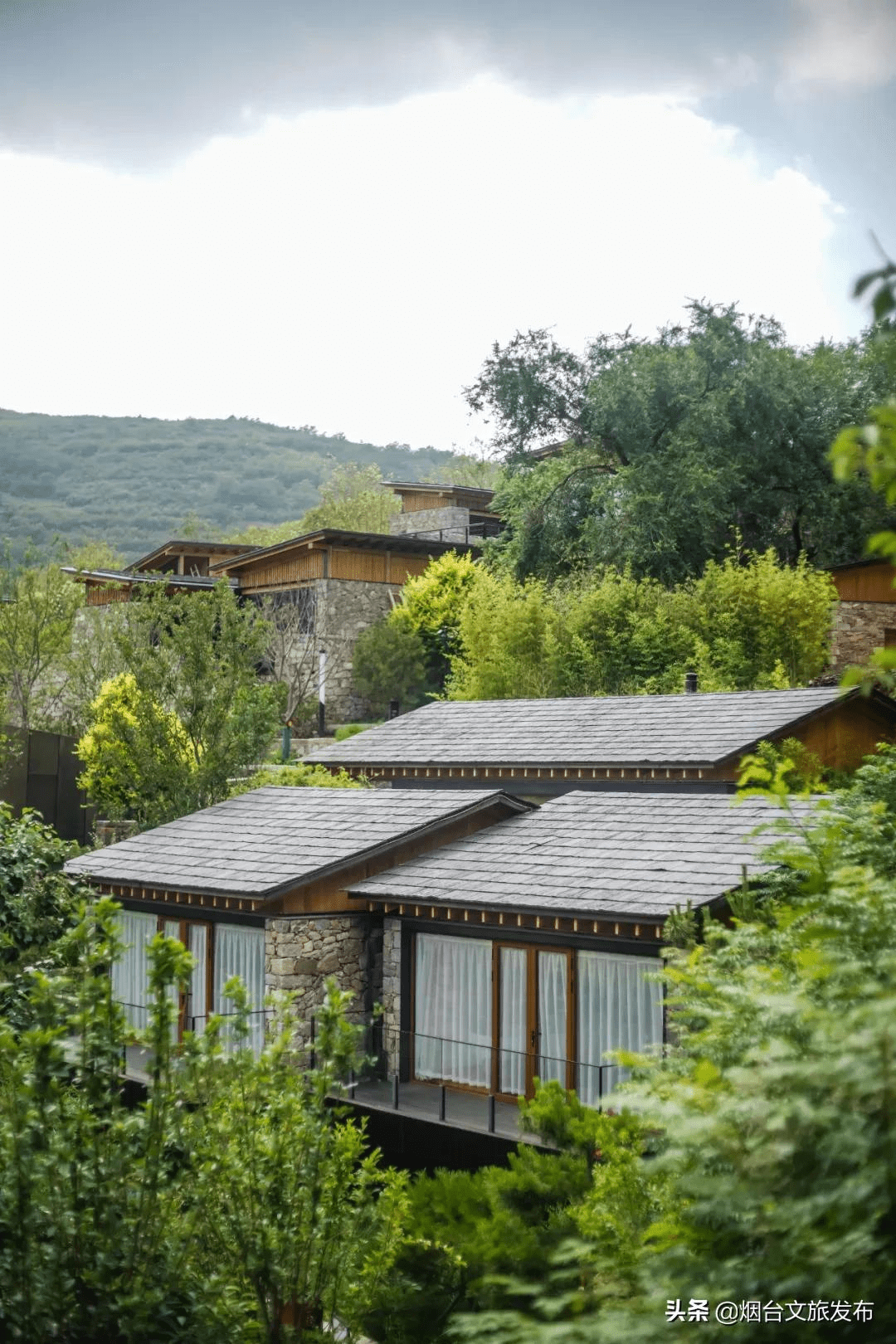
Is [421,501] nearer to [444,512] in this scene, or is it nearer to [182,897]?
[444,512]

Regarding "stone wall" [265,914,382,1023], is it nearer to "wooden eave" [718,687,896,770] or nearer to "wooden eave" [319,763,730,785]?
"wooden eave" [319,763,730,785]

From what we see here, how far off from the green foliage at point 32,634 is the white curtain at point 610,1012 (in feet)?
89.7

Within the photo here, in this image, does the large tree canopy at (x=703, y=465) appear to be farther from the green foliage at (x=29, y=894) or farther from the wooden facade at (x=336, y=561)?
the green foliage at (x=29, y=894)

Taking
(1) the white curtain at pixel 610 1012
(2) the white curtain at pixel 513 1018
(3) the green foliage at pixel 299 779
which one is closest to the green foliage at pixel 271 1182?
(1) the white curtain at pixel 610 1012

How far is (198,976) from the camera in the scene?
17344 millimetres

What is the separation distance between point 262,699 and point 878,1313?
880 inches

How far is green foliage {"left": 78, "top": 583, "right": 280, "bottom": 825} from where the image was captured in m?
23.4

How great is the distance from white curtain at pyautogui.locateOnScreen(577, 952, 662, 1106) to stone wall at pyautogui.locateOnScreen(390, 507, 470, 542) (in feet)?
129

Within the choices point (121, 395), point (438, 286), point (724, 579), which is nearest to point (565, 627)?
point (724, 579)

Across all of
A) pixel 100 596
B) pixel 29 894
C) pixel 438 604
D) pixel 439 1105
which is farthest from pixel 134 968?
pixel 100 596

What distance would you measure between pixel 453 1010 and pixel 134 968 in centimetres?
535

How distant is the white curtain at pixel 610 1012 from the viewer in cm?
Result: 1335

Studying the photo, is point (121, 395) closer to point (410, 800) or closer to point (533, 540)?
point (533, 540)

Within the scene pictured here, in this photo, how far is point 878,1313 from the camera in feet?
11.6
